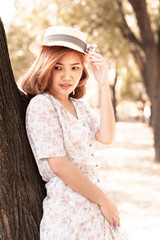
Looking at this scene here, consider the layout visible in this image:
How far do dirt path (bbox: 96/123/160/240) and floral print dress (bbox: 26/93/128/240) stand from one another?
146 inches

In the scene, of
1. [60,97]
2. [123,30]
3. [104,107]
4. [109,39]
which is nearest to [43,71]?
[60,97]

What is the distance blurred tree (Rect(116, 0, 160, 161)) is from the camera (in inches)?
446

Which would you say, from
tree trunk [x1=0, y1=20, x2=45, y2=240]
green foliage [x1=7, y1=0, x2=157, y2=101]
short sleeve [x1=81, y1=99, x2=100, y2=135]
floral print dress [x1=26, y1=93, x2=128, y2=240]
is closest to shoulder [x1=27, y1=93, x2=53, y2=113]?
floral print dress [x1=26, y1=93, x2=128, y2=240]

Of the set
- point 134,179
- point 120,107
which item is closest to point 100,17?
point 134,179

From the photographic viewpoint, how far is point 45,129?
2191mm

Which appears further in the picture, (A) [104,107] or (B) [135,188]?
(B) [135,188]

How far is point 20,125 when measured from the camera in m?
2.37

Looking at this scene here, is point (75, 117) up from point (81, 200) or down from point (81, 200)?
up

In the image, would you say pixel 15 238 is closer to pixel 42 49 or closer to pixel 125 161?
pixel 42 49

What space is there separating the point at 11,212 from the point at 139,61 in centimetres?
1138

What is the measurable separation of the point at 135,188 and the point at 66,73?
6.98 meters

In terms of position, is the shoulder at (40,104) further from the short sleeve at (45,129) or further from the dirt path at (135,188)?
the dirt path at (135,188)

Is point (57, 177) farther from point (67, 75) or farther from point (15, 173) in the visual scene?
point (67, 75)

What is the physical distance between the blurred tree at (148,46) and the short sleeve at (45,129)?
9.43 m
